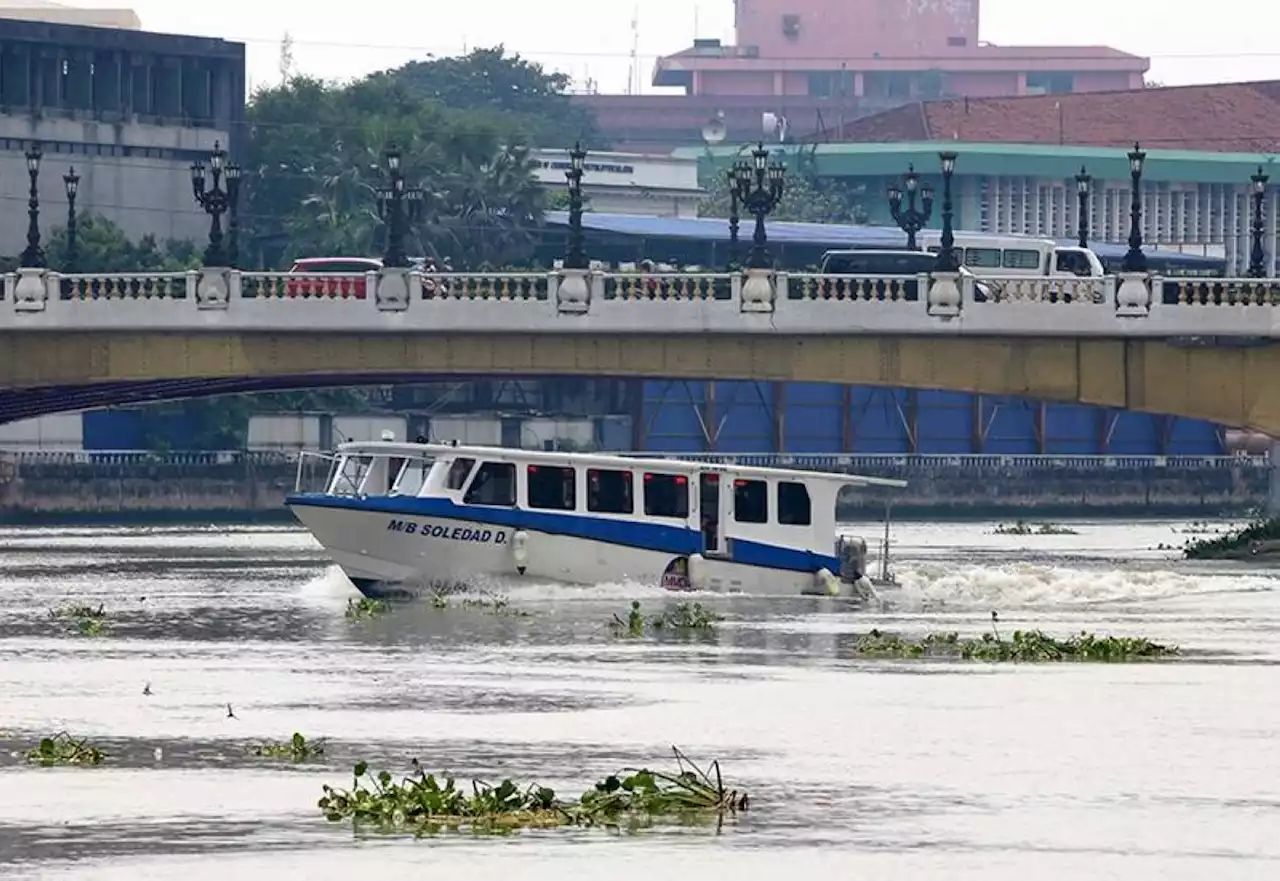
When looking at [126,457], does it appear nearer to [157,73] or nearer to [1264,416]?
[157,73]

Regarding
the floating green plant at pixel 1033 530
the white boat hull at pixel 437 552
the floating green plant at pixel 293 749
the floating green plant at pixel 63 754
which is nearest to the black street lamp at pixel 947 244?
the white boat hull at pixel 437 552

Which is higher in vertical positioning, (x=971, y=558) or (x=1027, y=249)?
(x=1027, y=249)

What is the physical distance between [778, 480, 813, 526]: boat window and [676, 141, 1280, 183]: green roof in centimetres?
12415

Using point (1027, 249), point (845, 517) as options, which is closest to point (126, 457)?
point (845, 517)

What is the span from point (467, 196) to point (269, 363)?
6517 cm

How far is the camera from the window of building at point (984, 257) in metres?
104

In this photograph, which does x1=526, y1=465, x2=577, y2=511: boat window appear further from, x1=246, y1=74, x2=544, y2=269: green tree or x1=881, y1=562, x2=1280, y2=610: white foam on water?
x1=246, y1=74, x2=544, y2=269: green tree

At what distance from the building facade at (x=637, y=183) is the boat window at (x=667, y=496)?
12047cm

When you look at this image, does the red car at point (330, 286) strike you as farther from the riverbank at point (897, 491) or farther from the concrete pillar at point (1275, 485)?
the concrete pillar at point (1275, 485)

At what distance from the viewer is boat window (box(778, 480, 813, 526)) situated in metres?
62.8

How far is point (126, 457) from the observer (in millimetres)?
120312

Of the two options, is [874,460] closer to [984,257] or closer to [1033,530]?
[1033,530]

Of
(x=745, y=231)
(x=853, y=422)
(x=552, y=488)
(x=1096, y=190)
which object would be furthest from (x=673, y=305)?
(x=1096, y=190)

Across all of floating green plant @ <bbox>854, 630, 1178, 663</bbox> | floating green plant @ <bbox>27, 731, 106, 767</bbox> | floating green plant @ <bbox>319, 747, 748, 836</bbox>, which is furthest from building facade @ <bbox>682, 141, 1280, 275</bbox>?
floating green plant @ <bbox>319, 747, 748, 836</bbox>
